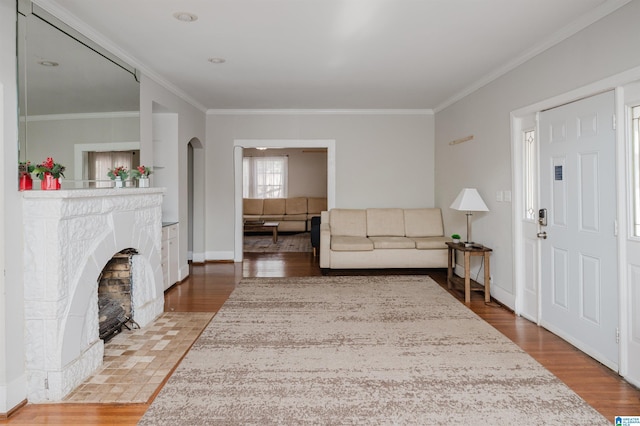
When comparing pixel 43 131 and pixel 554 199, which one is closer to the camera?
pixel 43 131

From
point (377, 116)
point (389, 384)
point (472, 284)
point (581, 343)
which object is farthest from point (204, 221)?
point (581, 343)

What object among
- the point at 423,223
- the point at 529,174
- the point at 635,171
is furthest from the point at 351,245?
the point at 635,171

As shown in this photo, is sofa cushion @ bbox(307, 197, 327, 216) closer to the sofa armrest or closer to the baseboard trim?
the sofa armrest

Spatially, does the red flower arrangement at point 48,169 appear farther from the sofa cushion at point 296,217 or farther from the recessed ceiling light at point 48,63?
the sofa cushion at point 296,217

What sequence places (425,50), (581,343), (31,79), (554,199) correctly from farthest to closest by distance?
(425,50) → (554,199) → (581,343) → (31,79)

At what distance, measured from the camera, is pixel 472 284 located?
491 cm

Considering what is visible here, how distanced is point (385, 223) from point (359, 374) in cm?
413

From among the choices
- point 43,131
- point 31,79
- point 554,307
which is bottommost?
point 554,307

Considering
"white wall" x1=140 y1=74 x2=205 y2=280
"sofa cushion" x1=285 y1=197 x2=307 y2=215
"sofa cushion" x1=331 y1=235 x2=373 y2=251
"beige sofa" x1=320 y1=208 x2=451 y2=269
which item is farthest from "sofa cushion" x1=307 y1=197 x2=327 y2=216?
"sofa cushion" x1=331 y1=235 x2=373 y2=251

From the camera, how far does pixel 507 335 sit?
3564 millimetres

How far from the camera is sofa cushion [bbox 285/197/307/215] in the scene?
11312 millimetres

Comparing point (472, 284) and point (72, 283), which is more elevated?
point (72, 283)

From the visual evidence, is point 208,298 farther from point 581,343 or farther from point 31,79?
point 581,343

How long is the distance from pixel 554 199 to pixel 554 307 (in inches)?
36.6
